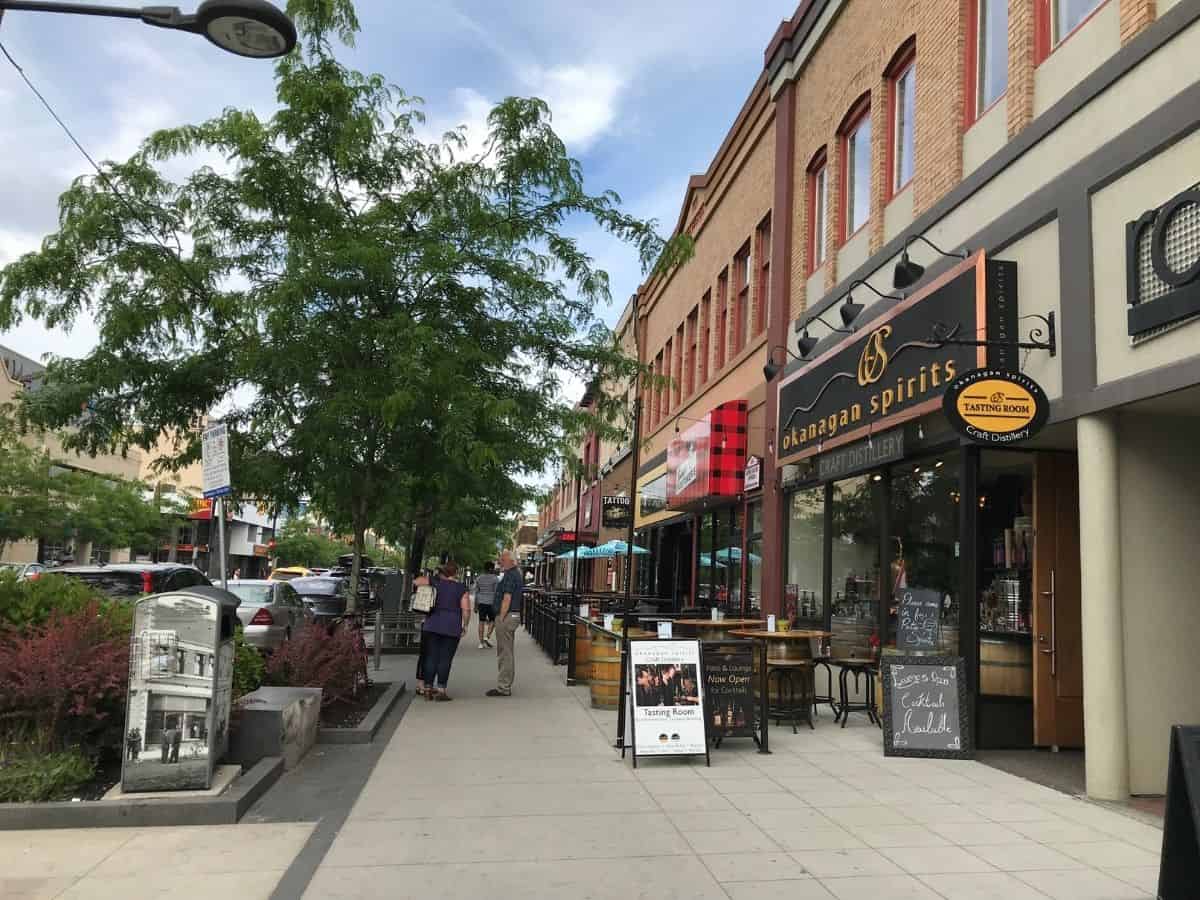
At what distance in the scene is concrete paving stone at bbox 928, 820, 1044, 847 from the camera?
5.80 m

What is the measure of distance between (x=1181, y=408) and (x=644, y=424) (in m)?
23.3

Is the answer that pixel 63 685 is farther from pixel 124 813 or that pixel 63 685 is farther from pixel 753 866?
pixel 753 866

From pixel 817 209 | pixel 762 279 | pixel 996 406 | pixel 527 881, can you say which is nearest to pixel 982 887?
pixel 527 881

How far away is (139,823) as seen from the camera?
5.75 metres

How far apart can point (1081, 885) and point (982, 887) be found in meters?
0.56

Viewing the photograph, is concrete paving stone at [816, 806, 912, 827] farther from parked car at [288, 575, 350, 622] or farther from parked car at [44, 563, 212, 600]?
parked car at [288, 575, 350, 622]

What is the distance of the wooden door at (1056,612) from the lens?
28.5 feet

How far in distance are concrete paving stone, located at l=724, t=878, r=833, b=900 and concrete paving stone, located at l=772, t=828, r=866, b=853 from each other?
0.61 metres

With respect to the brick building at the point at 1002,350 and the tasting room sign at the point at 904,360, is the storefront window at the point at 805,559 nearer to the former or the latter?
the brick building at the point at 1002,350

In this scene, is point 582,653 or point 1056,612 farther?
point 582,653

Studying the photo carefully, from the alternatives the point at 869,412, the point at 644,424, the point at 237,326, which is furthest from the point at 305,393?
the point at 644,424

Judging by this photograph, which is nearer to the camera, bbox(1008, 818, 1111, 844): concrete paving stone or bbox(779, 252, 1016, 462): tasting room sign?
bbox(1008, 818, 1111, 844): concrete paving stone

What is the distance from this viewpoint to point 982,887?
4.93 meters

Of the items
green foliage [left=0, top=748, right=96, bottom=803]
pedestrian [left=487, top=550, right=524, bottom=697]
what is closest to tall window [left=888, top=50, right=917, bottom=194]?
pedestrian [left=487, top=550, right=524, bottom=697]
